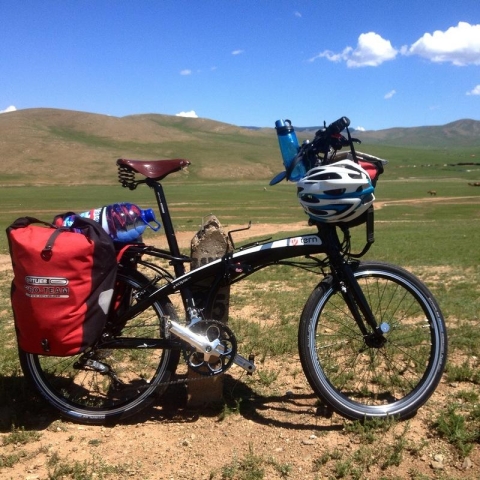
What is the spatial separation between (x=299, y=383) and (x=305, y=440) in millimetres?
853

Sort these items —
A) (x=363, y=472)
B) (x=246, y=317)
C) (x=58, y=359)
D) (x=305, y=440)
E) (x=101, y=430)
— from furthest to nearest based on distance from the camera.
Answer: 1. (x=246, y=317)
2. (x=58, y=359)
3. (x=101, y=430)
4. (x=305, y=440)
5. (x=363, y=472)

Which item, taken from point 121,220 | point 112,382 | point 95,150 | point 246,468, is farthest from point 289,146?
point 95,150

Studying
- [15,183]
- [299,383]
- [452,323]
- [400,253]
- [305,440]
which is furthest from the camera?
[15,183]

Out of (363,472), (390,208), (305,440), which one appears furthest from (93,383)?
(390,208)

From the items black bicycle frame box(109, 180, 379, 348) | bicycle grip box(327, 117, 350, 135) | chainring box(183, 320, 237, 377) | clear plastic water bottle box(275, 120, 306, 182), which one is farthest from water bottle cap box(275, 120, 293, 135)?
chainring box(183, 320, 237, 377)

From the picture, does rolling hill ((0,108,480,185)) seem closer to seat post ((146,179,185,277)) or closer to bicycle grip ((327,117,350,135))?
seat post ((146,179,185,277))

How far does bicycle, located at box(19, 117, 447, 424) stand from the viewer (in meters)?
3.49

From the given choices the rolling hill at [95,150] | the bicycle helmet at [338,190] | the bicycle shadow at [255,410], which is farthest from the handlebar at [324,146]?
the rolling hill at [95,150]

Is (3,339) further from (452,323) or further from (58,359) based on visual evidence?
(452,323)

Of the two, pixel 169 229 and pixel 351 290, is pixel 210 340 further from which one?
pixel 351 290

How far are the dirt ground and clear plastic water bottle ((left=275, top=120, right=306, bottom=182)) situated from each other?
5.43 feet

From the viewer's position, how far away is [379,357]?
4.27 meters

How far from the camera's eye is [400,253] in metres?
11.9

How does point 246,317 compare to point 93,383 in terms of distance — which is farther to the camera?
point 246,317
